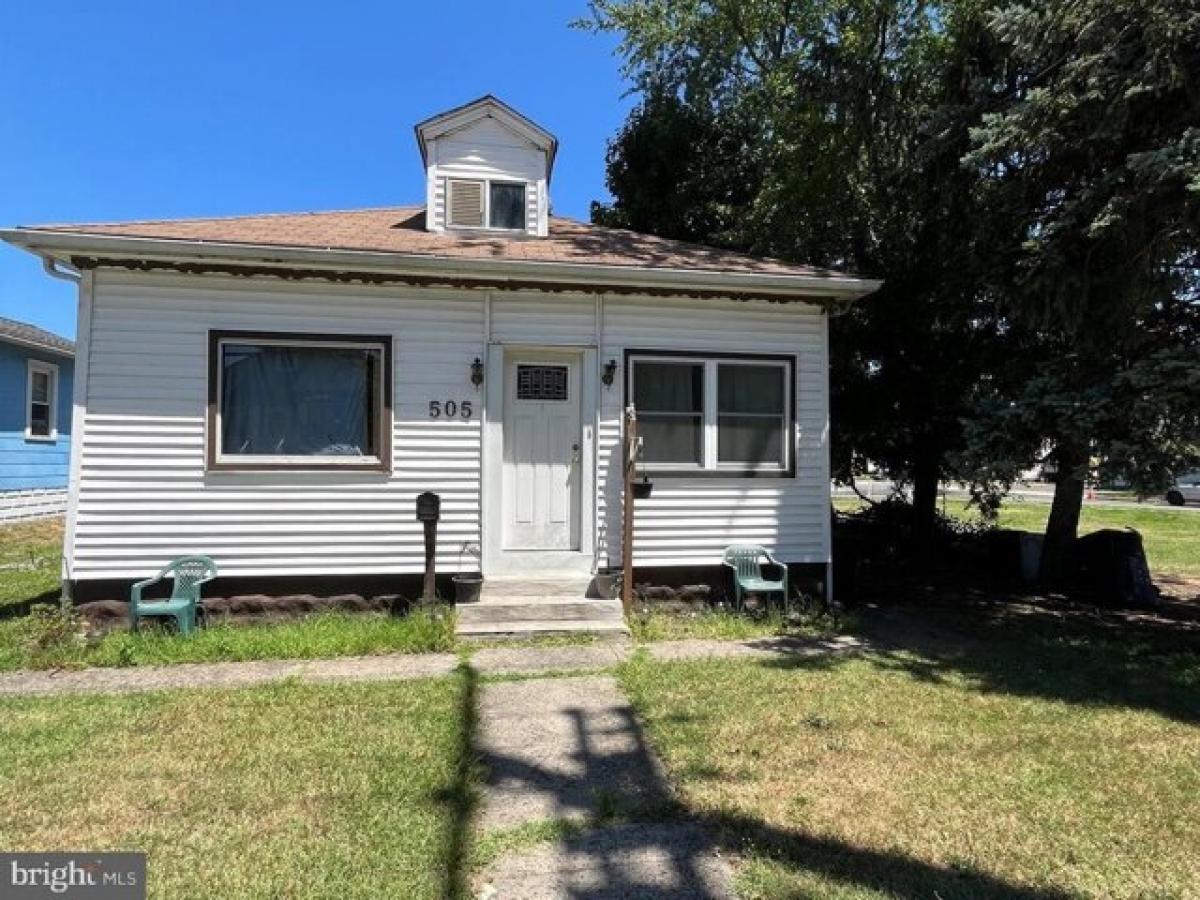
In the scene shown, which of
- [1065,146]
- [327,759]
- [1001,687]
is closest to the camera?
[327,759]

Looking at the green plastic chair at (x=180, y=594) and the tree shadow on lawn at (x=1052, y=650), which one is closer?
the tree shadow on lawn at (x=1052, y=650)

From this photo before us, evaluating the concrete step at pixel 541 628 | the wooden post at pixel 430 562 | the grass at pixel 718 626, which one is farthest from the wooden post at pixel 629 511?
the wooden post at pixel 430 562

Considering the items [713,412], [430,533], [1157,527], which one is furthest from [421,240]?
[1157,527]

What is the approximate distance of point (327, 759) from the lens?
3873 mm

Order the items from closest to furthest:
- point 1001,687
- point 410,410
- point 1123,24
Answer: point 1001,687 → point 1123,24 → point 410,410

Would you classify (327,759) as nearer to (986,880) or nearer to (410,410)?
(986,880)

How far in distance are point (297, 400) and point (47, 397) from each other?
43.5 ft

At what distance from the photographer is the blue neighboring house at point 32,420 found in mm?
14453

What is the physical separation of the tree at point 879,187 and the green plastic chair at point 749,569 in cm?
219

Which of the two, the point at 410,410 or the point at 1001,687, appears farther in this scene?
the point at 410,410

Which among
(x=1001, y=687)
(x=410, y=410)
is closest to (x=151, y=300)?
(x=410, y=410)

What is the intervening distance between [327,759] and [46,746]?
1.60 metres

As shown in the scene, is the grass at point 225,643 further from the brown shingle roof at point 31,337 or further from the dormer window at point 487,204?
the brown shingle roof at point 31,337

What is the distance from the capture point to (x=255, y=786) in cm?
356
